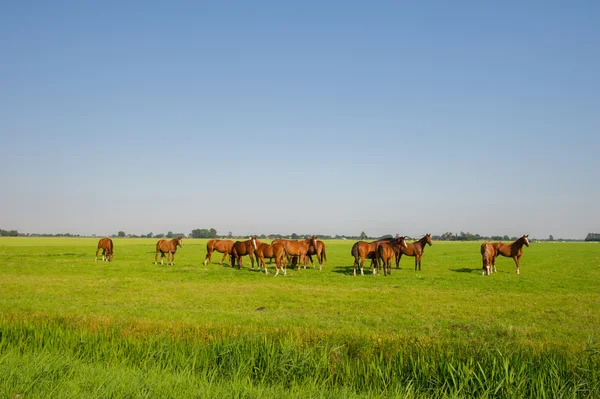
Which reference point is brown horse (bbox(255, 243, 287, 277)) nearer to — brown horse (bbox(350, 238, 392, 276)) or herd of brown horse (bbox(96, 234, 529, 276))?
herd of brown horse (bbox(96, 234, 529, 276))

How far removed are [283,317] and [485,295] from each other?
30.6ft

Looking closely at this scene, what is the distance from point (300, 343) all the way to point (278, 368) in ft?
3.31

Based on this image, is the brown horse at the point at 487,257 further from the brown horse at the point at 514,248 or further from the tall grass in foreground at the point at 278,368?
the tall grass in foreground at the point at 278,368

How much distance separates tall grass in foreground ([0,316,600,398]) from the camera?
5332 mm

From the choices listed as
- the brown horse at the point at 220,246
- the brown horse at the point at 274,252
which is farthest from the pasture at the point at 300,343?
the brown horse at the point at 220,246

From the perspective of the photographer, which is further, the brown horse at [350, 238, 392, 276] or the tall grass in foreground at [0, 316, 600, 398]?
the brown horse at [350, 238, 392, 276]

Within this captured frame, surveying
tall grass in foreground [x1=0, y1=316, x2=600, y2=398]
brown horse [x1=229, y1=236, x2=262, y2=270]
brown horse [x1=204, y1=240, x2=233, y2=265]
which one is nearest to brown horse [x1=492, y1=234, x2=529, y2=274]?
brown horse [x1=229, y1=236, x2=262, y2=270]

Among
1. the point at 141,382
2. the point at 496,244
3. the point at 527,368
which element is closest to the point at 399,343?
the point at 527,368

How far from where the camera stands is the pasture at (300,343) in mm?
5613

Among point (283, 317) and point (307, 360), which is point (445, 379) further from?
point (283, 317)

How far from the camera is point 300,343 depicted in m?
7.31

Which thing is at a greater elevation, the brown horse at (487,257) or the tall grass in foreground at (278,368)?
the brown horse at (487,257)

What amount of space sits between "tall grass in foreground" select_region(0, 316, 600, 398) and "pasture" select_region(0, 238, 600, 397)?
24mm

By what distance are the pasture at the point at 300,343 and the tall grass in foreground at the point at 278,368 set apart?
2 cm
